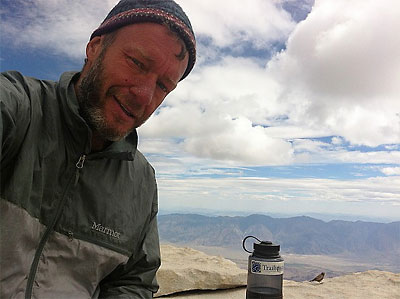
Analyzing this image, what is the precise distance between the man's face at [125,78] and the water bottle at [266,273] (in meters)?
1.00

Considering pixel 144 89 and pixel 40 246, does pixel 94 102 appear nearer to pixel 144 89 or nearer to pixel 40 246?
pixel 144 89

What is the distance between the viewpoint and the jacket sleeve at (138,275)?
2.05m

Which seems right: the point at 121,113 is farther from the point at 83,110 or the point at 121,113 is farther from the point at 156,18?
the point at 156,18

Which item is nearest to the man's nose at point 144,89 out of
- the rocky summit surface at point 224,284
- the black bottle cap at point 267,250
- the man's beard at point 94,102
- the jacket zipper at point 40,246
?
the man's beard at point 94,102

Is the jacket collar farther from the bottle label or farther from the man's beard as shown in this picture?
the bottle label

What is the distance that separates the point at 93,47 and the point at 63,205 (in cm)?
79

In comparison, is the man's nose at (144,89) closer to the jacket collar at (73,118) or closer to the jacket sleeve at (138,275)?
the jacket collar at (73,118)

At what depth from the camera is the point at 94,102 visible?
1.80 meters

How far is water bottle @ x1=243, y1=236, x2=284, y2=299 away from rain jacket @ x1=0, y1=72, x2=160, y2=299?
0.57m

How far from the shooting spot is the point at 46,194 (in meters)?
1.67

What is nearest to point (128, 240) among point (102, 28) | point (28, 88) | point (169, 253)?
point (28, 88)

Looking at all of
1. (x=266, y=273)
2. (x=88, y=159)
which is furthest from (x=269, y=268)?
(x=88, y=159)

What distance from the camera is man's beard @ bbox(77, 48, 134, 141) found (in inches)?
70.6

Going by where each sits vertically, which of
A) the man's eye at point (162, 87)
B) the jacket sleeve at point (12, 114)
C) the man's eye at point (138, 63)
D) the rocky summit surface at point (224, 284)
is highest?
the man's eye at point (138, 63)
